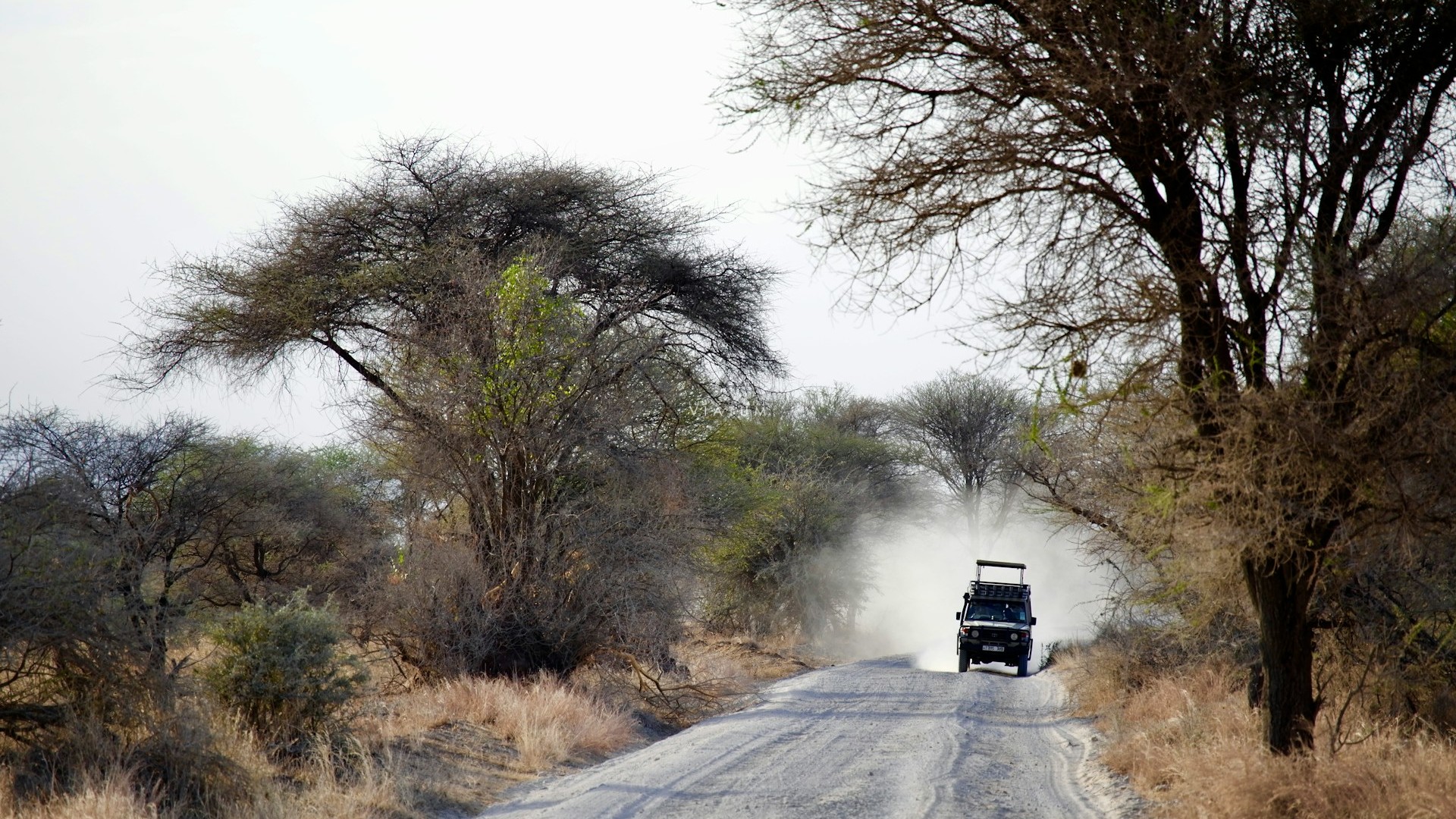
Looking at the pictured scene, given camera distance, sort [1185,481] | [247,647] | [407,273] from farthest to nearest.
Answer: [407,273] < [247,647] < [1185,481]

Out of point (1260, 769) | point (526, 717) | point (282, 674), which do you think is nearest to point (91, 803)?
point (282, 674)

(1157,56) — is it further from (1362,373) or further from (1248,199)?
(1362,373)

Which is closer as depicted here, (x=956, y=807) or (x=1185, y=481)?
(x=1185, y=481)

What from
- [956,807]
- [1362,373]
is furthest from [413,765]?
[1362,373]

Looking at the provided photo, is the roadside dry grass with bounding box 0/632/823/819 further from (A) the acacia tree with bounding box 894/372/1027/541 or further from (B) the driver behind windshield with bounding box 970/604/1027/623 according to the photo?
(A) the acacia tree with bounding box 894/372/1027/541

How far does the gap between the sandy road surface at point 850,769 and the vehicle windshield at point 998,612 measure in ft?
24.5

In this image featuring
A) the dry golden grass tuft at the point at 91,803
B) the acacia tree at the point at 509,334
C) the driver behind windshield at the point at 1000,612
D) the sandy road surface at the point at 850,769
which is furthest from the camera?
the driver behind windshield at the point at 1000,612

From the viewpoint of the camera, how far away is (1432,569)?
9875mm

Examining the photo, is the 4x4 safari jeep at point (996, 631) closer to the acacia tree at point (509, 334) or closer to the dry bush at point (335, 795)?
the acacia tree at point (509, 334)

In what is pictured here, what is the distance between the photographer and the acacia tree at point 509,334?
1611 centimetres

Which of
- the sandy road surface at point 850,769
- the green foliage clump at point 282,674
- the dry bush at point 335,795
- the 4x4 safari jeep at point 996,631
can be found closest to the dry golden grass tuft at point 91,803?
the dry bush at point 335,795

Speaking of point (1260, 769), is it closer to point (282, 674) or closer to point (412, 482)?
point (282, 674)

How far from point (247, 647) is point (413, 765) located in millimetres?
1967

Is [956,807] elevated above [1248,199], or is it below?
below
